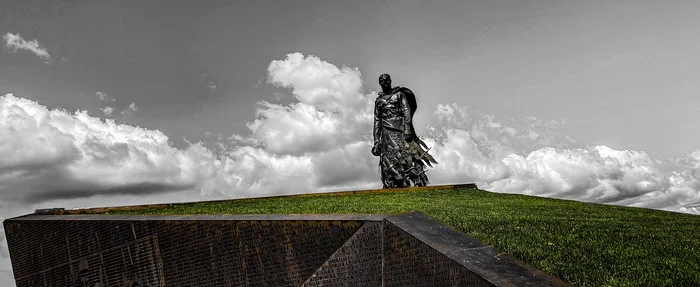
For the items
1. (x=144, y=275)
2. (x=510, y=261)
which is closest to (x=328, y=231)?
(x=510, y=261)

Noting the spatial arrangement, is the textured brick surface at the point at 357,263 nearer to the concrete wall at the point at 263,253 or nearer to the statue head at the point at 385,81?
the concrete wall at the point at 263,253

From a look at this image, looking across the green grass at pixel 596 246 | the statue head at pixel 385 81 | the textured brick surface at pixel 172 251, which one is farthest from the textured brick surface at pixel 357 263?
the statue head at pixel 385 81

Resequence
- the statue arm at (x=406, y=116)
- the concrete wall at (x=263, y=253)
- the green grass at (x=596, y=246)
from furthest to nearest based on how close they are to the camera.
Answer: the statue arm at (x=406, y=116), the concrete wall at (x=263, y=253), the green grass at (x=596, y=246)

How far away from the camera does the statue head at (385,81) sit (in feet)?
49.8

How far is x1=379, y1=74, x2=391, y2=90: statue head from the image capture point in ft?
49.8

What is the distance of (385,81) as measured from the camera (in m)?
15.2

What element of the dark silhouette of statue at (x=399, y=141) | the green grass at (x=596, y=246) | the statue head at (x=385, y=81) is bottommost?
the green grass at (x=596, y=246)

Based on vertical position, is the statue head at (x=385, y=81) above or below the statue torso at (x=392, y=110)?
above

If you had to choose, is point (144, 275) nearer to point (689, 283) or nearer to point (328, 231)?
point (328, 231)

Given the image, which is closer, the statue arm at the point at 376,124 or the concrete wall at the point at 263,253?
the concrete wall at the point at 263,253

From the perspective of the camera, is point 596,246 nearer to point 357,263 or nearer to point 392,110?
point 357,263

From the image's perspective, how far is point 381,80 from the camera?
1523 cm

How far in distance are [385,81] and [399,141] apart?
6.22 ft

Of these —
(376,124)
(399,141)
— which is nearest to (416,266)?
(399,141)
